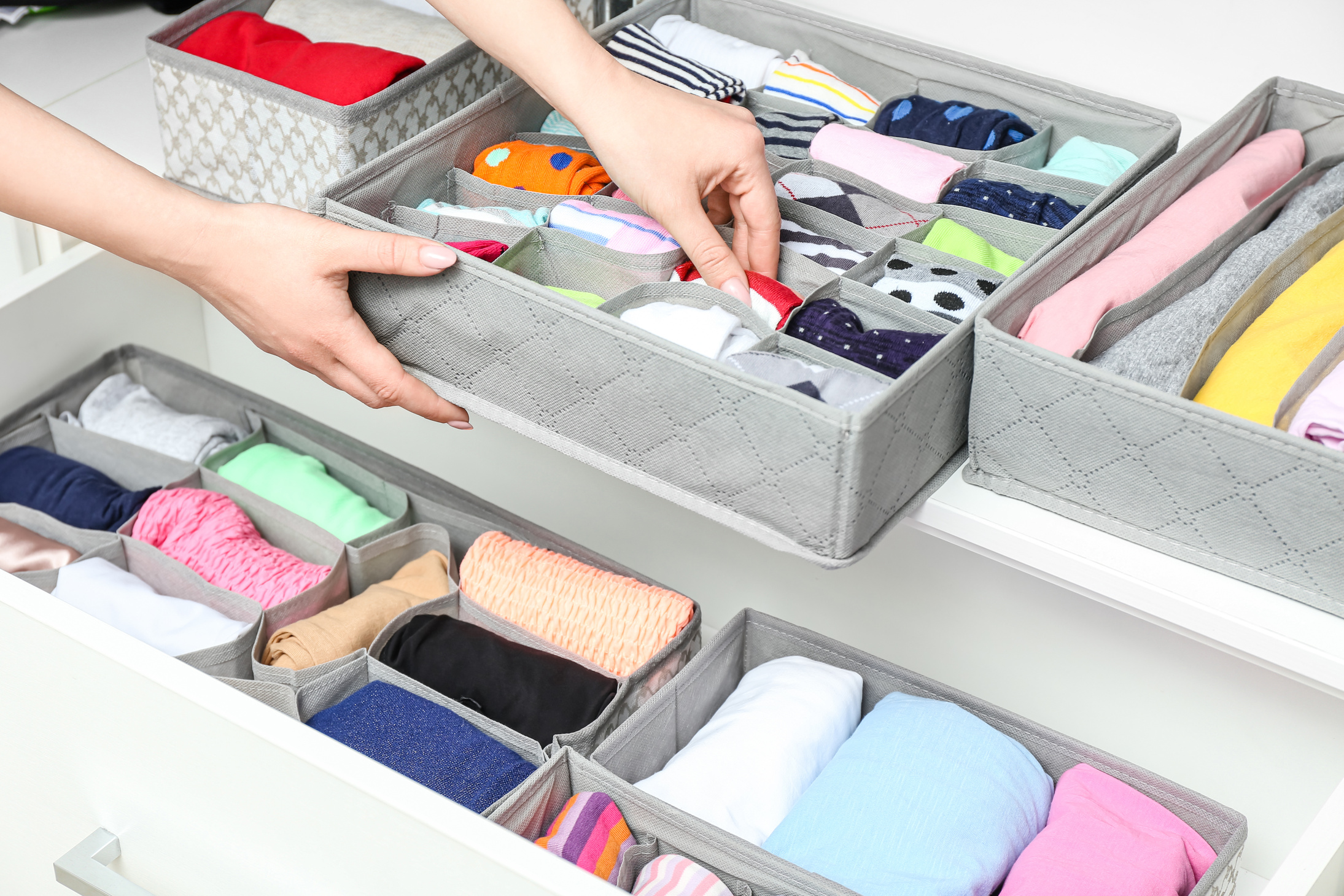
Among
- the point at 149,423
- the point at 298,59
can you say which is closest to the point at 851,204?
the point at 298,59

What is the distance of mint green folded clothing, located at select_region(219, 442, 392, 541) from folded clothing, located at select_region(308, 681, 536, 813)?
10.3 inches

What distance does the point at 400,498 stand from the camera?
1179 mm

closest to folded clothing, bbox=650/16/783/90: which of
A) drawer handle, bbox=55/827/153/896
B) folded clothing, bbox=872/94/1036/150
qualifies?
folded clothing, bbox=872/94/1036/150

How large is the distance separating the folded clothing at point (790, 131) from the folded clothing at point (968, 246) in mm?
165

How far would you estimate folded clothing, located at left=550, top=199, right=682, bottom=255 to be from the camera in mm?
917

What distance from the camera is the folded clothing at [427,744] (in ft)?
2.82

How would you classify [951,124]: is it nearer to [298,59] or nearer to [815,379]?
[815,379]

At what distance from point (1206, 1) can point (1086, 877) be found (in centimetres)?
75

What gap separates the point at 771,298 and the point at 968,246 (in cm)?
17

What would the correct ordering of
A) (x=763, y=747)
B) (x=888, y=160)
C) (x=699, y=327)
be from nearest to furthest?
(x=699, y=327)
(x=763, y=747)
(x=888, y=160)

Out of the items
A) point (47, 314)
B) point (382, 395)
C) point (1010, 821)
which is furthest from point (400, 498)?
point (1010, 821)

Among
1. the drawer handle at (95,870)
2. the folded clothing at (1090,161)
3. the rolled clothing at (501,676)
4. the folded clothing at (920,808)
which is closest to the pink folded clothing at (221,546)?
the rolled clothing at (501,676)

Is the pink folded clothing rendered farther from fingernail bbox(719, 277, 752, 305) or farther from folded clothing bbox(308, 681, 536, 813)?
fingernail bbox(719, 277, 752, 305)

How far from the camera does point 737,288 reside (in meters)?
0.84
